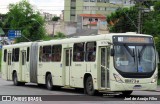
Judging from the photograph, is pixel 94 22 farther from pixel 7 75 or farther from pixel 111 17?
pixel 7 75

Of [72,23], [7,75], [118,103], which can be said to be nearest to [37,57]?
[7,75]

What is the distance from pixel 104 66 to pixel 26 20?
89.0 m

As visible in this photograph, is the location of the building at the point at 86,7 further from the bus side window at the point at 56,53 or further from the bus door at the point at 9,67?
the bus side window at the point at 56,53

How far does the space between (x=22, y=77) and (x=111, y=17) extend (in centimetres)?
5063

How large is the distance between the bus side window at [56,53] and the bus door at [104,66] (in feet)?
15.8

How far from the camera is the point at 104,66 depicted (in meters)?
21.5

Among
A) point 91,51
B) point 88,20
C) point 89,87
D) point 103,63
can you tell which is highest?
point 88,20

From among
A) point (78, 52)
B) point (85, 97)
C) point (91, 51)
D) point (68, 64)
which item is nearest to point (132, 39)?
point (91, 51)

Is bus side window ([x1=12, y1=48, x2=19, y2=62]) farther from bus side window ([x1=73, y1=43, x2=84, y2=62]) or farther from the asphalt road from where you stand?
bus side window ([x1=73, y1=43, x2=84, y2=62])

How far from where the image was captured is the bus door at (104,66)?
837 inches

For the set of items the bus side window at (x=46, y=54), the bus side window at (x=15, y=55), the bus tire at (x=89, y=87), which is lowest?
the bus tire at (x=89, y=87)

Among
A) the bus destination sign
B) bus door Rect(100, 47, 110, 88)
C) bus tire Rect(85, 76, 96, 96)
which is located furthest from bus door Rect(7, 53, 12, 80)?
the bus destination sign

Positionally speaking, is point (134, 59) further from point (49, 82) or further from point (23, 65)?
point (23, 65)

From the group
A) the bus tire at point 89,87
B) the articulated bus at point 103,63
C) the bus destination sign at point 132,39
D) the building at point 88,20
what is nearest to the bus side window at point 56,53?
the articulated bus at point 103,63
